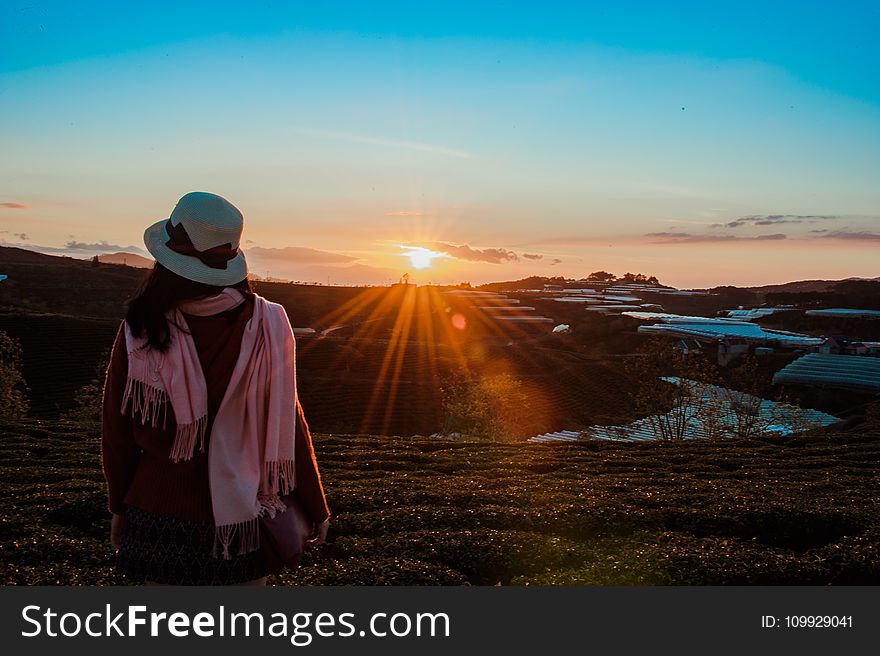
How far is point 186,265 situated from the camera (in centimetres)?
281

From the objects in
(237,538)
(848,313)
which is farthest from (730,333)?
(237,538)

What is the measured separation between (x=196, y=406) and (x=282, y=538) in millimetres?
746

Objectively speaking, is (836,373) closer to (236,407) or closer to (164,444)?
(236,407)

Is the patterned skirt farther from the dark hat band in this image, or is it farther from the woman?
the dark hat band

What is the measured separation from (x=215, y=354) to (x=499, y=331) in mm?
76370

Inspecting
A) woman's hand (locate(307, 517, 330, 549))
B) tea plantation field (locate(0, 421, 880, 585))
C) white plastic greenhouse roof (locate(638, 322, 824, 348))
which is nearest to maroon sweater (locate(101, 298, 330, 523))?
woman's hand (locate(307, 517, 330, 549))

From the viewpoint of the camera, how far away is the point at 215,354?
2.88 meters

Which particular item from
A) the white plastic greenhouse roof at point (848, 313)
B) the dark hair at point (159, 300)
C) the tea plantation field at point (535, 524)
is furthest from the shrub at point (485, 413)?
the white plastic greenhouse roof at point (848, 313)

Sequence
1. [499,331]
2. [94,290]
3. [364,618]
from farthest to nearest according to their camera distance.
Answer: [499,331] < [94,290] < [364,618]

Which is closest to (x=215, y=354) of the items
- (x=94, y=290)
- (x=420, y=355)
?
(x=420, y=355)

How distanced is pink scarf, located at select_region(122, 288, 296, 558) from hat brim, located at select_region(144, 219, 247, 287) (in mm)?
69

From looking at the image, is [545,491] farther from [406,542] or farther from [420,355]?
[420,355]

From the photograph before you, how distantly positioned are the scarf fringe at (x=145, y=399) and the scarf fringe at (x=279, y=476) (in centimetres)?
52

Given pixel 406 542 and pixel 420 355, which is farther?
pixel 420 355
